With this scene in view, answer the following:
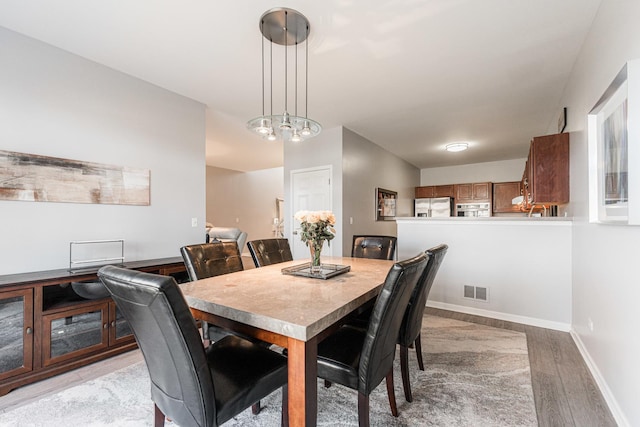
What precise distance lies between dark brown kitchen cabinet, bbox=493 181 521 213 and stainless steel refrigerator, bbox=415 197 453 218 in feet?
3.25

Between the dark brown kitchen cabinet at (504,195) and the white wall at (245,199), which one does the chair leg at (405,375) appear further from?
the white wall at (245,199)

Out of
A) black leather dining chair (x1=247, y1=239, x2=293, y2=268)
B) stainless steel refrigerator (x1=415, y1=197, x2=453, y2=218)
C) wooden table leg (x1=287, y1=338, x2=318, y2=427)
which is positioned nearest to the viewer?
wooden table leg (x1=287, y1=338, x2=318, y2=427)

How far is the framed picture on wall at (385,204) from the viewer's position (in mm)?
5633

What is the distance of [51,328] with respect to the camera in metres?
2.08

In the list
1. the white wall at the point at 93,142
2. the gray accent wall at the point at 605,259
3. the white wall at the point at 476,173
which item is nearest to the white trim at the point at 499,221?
the gray accent wall at the point at 605,259

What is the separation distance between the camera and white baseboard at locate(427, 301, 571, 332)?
9.79 ft

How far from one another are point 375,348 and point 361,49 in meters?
2.37

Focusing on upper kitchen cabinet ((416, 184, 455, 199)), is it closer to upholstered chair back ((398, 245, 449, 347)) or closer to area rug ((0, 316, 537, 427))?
area rug ((0, 316, 537, 427))

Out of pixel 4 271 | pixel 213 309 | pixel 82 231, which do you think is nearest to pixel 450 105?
pixel 213 309

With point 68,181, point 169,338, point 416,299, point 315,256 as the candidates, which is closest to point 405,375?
point 416,299

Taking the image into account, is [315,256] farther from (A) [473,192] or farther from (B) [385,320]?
(A) [473,192]

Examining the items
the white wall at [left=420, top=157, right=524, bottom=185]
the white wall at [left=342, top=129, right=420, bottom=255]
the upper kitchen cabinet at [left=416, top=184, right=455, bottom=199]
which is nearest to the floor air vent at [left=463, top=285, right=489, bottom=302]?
the white wall at [left=342, top=129, right=420, bottom=255]

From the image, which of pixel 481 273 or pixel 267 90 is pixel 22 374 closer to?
pixel 267 90

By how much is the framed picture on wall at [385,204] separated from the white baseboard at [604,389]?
3514mm
